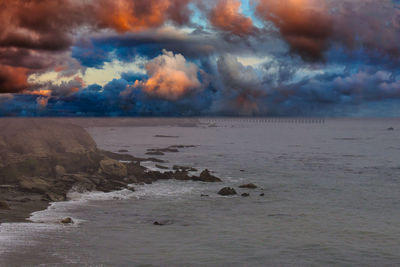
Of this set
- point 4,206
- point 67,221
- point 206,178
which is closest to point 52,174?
point 4,206

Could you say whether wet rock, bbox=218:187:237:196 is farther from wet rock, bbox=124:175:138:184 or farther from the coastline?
wet rock, bbox=124:175:138:184

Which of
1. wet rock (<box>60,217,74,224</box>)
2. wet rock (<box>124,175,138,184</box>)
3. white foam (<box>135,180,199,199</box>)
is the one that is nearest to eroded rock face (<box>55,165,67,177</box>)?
wet rock (<box>124,175,138,184</box>)

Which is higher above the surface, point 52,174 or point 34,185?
point 52,174

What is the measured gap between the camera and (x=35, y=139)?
40938 millimetres

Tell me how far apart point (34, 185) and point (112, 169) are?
9172 millimetres

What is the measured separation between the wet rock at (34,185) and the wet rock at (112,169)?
23.8 feet

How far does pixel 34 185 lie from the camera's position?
101 feet

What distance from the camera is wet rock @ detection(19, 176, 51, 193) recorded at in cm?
3042

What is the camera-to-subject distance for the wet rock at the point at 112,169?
38781 millimetres

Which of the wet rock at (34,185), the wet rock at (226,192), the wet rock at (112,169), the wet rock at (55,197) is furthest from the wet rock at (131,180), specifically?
the wet rock at (226,192)

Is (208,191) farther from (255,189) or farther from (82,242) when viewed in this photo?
(82,242)

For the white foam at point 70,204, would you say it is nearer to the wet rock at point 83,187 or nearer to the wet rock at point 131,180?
the wet rock at point 83,187

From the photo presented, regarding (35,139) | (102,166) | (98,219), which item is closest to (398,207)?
(98,219)

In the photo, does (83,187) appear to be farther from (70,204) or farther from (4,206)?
(4,206)
